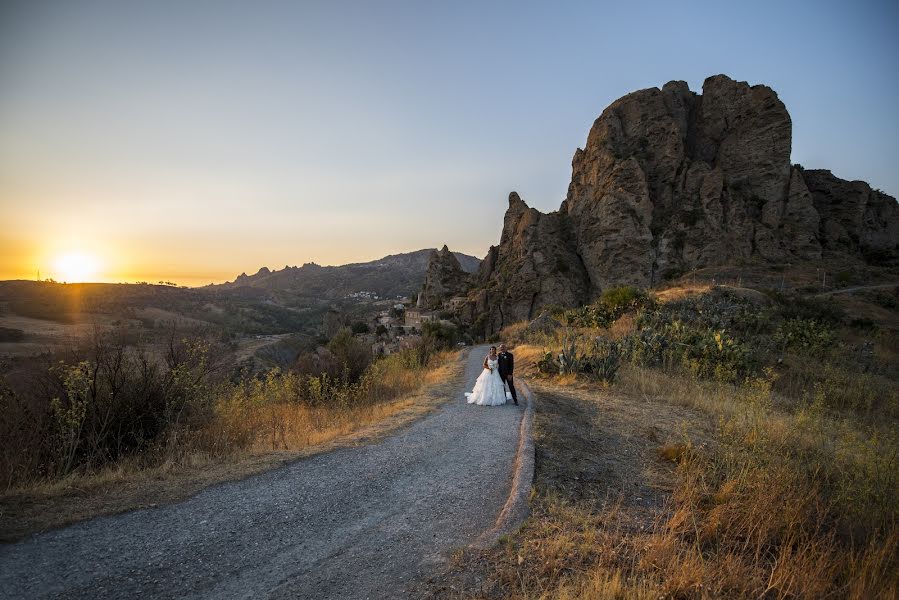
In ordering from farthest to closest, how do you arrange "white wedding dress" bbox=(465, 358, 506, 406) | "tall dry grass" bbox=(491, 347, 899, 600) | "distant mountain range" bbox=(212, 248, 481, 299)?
"distant mountain range" bbox=(212, 248, 481, 299), "white wedding dress" bbox=(465, 358, 506, 406), "tall dry grass" bbox=(491, 347, 899, 600)

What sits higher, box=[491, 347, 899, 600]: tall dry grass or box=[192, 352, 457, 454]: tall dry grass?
box=[491, 347, 899, 600]: tall dry grass

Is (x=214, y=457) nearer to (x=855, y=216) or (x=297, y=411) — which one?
(x=297, y=411)

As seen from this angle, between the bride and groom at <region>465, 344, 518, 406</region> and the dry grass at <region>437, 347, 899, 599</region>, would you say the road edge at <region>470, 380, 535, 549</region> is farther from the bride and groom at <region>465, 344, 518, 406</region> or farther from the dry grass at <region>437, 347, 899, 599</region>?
the bride and groom at <region>465, 344, 518, 406</region>

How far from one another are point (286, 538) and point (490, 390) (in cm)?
691

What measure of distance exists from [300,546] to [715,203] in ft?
193

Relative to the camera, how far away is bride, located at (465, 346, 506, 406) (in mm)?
10098

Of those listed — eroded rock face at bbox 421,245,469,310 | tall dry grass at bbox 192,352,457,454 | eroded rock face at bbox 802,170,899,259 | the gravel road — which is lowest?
tall dry grass at bbox 192,352,457,454

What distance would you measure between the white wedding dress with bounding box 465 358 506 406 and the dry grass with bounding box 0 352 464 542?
44.3 inches

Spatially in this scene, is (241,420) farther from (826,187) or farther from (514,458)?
(826,187)

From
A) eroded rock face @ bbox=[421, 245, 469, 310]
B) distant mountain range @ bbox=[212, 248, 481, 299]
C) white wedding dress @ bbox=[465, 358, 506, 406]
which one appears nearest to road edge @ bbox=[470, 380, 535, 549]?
white wedding dress @ bbox=[465, 358, 506, 406]

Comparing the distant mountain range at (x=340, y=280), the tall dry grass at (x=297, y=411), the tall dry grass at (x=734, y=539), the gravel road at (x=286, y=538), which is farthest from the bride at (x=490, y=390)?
the distant mountain range at (x=340, y=280)

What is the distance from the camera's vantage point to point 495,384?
10.2 metres

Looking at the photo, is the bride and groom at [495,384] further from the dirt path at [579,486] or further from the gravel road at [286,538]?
the gravel road at [286,538]

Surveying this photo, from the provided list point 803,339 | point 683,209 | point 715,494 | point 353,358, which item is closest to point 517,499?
point 715,494
